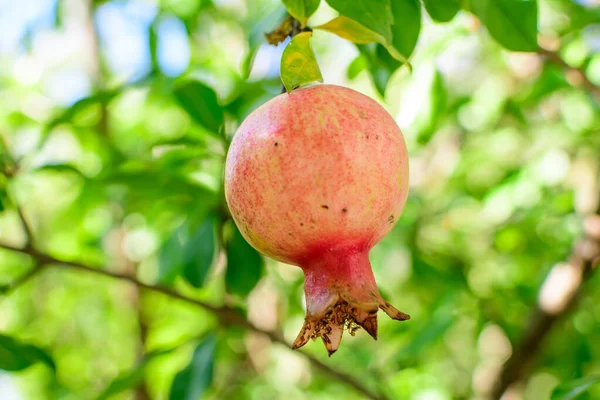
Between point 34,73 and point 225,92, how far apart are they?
201 centimetres

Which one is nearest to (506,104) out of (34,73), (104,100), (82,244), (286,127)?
(104,100)

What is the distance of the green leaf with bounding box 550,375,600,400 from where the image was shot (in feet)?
3.48

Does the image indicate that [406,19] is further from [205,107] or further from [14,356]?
[14,356]

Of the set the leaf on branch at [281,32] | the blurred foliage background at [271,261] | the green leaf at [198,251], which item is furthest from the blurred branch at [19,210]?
the leaf on branch at [281,32]

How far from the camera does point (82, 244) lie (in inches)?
96.7

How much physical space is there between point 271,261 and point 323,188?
184 centimetres

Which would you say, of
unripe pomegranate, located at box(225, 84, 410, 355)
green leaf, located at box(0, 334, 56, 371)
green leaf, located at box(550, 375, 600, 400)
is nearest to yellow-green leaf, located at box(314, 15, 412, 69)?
unripe pomegranate, located at box(225, 84, 410, 355)

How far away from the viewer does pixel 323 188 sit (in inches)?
28.2

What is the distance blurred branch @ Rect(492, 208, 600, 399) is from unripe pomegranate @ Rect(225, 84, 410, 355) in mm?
1116

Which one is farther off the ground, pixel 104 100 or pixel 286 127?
pixel 286 127

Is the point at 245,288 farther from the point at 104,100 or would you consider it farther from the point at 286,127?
the point at 286,127

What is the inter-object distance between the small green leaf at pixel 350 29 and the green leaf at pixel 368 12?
43mm

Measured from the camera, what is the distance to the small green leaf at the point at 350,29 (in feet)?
2.89

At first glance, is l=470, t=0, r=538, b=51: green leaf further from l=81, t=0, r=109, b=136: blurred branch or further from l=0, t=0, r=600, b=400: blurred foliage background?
l=81, t=0, r=109, b=136: blurred branch
